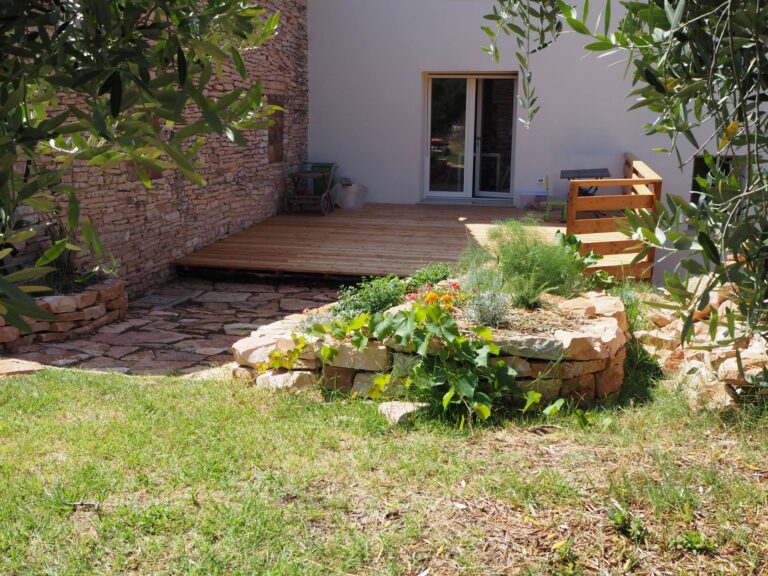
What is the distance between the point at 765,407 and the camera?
174 inches

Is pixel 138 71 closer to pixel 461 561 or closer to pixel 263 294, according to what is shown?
pixel 461 561

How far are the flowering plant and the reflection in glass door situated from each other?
871 cm

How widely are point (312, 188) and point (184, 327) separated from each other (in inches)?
244

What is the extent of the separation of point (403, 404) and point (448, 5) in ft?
34.5

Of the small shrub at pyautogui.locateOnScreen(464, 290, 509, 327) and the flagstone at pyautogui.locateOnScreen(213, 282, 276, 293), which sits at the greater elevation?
the small shrub at pyautogui.locateOnScreen(464, 290, 509, 327)

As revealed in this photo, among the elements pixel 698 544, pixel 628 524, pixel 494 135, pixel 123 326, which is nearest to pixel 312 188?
pixel 494 135

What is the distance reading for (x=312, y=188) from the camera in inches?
551

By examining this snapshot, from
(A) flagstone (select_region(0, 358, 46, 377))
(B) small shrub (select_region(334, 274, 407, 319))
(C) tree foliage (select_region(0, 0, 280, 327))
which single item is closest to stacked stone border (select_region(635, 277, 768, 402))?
(B) small shrub (select_region(334, 274, 407, 319))

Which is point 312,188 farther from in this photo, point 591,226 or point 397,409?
point 397,409

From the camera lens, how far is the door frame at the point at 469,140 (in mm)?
14227

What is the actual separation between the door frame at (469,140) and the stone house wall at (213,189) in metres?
2.20

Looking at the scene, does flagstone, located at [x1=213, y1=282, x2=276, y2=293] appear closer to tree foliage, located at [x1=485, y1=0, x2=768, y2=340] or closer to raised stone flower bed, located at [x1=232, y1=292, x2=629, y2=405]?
raised stone flower bed, located at [x1=232, y1=292, x2=629, y2=405]

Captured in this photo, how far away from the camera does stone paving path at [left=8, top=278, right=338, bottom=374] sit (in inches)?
271

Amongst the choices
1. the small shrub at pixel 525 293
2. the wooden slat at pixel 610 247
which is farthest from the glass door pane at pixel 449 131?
the small shrub at pixel 525 293
